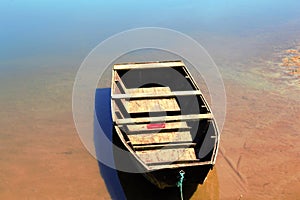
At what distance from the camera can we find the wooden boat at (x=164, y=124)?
5852mm

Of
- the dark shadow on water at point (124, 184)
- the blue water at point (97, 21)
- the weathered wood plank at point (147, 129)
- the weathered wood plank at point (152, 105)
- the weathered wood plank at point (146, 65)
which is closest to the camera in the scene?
the dark shadow on water at point (124, 184)

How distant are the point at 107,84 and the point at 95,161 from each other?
12.9 ft

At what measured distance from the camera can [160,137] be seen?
24.7 ft

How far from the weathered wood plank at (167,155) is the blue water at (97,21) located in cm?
754

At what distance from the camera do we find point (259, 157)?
25.1 feet

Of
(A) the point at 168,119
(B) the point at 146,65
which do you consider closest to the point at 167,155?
(A) the point at 168,119

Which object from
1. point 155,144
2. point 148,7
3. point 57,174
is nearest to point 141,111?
point 155,144

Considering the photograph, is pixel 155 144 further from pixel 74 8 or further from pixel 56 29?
pixel 74 8

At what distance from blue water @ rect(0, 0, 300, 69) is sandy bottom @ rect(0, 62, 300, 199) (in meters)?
4.16

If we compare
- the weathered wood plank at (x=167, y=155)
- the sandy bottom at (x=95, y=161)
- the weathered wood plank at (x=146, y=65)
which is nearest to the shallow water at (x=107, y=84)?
the sandy bottom at (x=95, y=161)

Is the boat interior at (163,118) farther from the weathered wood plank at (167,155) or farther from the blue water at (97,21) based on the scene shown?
the blue water at (97,21)

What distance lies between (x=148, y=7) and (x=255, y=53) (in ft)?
29.7

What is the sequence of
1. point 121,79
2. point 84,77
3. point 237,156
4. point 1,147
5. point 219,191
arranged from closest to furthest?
point 219,191, point 237,156, point 1,147, point 121,79, point 84,77

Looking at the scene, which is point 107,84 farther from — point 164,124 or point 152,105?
point 164,124
